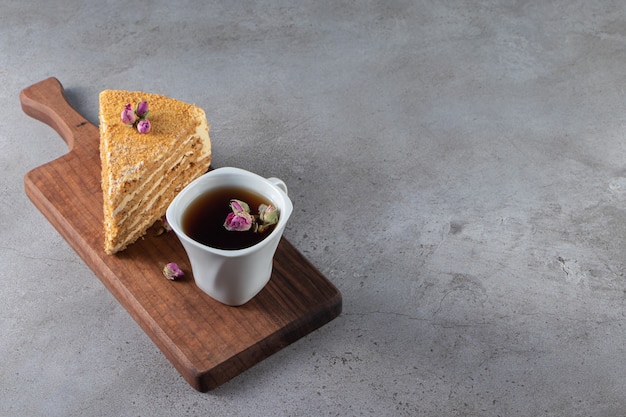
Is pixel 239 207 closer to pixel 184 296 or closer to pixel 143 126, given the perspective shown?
pixel 184 296

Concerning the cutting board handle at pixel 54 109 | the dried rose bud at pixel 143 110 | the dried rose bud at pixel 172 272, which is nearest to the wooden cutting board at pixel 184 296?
the dried rose bud at pixel 172 272

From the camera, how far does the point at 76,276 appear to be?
2990 mm

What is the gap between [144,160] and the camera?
289 cm

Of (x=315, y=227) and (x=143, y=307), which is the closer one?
(x=143, y=307)

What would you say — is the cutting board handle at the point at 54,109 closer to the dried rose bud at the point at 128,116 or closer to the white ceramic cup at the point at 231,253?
the dried rose bud at the point at 128,116

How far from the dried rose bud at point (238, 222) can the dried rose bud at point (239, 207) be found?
2 cm

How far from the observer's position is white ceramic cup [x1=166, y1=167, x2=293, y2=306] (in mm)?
2580

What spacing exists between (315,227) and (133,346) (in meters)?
0.79

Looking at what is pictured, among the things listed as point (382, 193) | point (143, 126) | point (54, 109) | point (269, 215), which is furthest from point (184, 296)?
point (54, 109)

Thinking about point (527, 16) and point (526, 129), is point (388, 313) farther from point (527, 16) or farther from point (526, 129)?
point (527, 16)

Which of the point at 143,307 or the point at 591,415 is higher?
the point at 143,307

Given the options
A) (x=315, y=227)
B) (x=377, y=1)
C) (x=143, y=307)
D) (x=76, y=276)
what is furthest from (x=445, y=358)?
(x=377, y=1)

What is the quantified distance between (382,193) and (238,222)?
86 cm

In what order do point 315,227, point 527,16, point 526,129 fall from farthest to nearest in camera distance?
point 527,16 < point 526,129 < point 315,227
